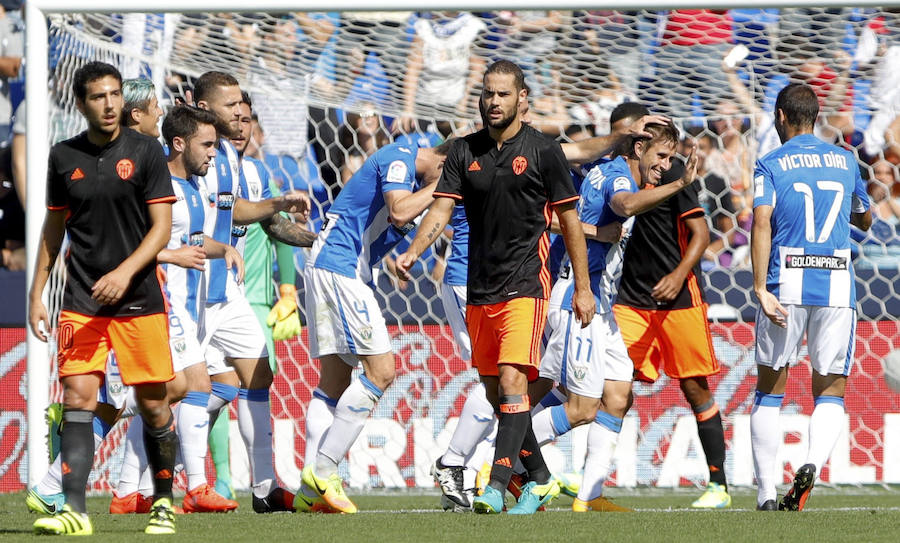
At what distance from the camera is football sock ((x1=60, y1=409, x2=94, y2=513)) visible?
5.22 m

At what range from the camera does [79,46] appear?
8.43 metres

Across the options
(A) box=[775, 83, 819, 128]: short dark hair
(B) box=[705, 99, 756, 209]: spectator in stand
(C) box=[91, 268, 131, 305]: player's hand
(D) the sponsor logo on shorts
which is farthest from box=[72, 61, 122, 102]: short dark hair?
(B) box=[705, 99, 756, 209]: spectator in stand

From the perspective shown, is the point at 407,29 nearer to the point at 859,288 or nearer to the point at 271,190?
the point at 271,190

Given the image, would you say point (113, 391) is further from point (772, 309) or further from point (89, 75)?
point (772, 309)

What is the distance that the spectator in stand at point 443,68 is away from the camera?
994cm

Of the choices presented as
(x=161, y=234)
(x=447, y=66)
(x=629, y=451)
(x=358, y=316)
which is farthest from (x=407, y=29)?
(x=161, y=234)

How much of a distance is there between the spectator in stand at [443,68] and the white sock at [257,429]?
302 cm

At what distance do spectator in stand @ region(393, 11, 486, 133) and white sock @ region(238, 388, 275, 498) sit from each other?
3016 mm

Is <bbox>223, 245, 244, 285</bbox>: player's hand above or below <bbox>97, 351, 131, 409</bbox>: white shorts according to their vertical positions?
above

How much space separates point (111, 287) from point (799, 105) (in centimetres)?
352

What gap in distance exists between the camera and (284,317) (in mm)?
7602

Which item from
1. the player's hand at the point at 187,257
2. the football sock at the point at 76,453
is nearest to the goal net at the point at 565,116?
the player's hand at the point at 187,257

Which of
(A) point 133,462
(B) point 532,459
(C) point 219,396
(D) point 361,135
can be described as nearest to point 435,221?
(B) point 532,459

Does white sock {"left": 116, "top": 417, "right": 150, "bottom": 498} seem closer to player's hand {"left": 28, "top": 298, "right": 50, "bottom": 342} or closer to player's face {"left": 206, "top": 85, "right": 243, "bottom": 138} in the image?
player's hand {"left": 28, "top": 298, "right": 50, "bottom": 342}
